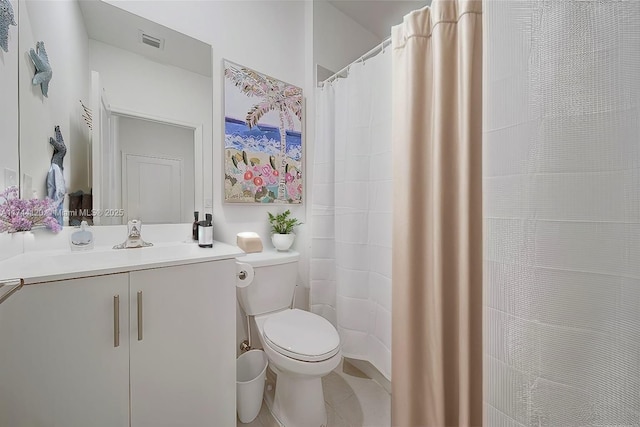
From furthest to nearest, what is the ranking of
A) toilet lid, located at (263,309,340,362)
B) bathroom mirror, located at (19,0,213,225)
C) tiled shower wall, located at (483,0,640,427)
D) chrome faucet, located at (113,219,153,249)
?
chrome faucet, located at (113,219,153,249) → toilet lid, located at (263,309,340,362) → bathroom mirror, located at (19,0,213,225) → tiled shower wall, located at (483,0,640,427)

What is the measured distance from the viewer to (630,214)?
55 cm

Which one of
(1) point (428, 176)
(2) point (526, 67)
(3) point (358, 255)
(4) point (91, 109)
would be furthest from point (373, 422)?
(4) point (91, 109)

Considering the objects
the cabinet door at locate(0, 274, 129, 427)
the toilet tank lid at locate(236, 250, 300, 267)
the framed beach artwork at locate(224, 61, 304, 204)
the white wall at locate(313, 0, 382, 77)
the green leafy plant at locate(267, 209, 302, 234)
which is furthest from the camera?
the white wall at locate(313, 0, 382, 77)

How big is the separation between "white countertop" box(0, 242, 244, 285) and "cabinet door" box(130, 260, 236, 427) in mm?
36

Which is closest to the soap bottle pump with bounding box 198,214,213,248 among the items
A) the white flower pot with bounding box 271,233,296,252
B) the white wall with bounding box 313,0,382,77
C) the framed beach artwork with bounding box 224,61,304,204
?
the framed beach artwork with bounding box 224,61,304,204

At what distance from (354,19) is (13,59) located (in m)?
2.07

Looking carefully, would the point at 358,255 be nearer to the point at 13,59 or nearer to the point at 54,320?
the point at 54,320

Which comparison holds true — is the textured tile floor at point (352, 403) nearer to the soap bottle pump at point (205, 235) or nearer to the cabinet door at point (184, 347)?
the cabinet door at point (184, 347)

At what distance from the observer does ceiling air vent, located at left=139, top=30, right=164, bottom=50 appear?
4.25 feet

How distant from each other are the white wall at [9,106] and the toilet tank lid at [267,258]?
2.95ft

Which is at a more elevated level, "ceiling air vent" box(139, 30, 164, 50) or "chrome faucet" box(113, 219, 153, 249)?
"ceiling air vent" box(139, 30, 164, 50)

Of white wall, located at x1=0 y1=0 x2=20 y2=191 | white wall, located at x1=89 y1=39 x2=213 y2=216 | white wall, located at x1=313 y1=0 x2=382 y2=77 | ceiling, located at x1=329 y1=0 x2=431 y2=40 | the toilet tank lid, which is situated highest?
ceiling, located at x1=329 y1=0 x2=431 y2=40

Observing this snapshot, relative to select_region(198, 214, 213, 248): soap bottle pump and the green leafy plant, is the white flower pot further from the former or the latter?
select_region(198, 214, 213, 248): soap bottle pump

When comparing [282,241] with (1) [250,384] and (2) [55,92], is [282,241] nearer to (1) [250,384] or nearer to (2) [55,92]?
(1) [250,384]
